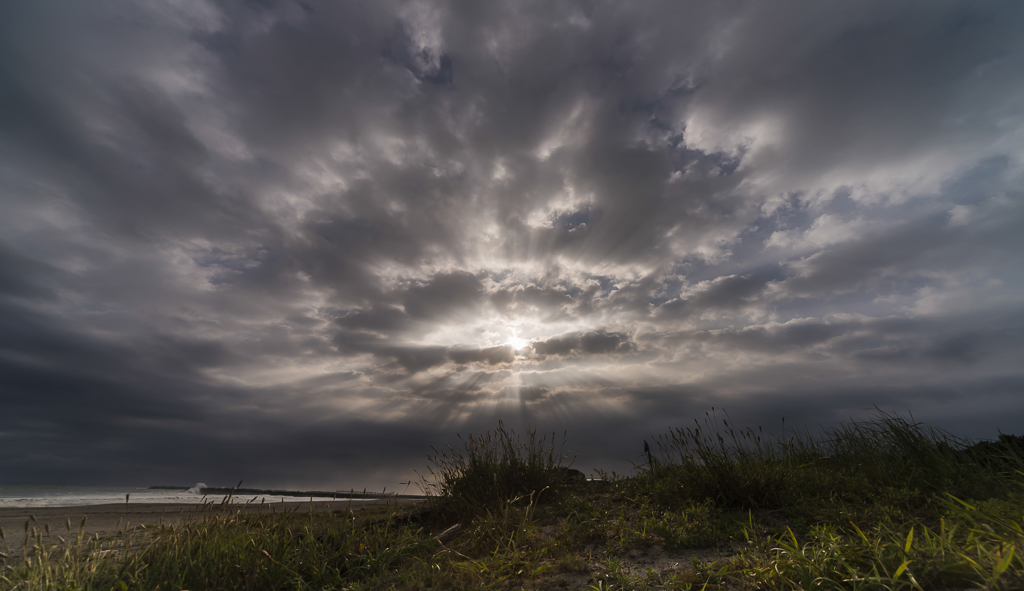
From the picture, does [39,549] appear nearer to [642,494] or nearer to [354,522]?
[354,522]

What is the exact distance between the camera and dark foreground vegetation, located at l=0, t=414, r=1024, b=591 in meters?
4.10

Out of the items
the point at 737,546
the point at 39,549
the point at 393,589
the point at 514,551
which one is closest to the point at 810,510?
the point at 737,546

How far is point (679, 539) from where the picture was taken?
588cm

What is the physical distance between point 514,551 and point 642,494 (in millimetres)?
3420

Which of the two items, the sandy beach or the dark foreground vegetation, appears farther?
the sandy beach

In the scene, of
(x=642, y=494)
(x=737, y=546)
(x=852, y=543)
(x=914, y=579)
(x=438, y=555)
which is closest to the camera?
(x=914, y=579)

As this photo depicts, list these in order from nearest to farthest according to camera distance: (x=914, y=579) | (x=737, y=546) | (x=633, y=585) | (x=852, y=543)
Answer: (x=914, y=579) < (x=852, y=543) < (x=633, y=585) < (x=737, y=546)

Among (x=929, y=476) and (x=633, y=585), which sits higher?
(x=929, y=476)

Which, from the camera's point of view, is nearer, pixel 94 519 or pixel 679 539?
pixel 679 539

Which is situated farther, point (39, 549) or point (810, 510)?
point (810, 510)

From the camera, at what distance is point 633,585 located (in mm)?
4805

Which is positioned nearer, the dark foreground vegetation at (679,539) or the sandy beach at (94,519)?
the dark foreground vegetation at (679,539)

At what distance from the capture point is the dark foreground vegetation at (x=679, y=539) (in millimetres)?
4098

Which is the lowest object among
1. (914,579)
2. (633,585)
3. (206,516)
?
(633,585)
